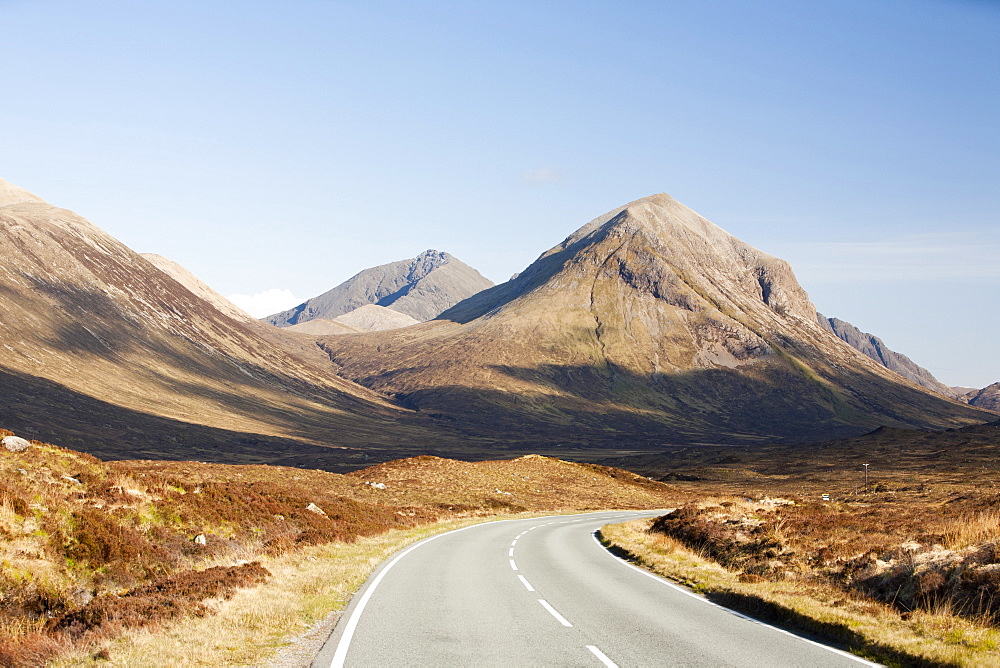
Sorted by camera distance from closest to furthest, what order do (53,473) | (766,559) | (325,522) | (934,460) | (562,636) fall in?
1. (562,636)
2. (53,473)
3. (766,559)
4. (325,522)
5. (934,460)

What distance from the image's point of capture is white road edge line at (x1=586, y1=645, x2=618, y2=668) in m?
10.8

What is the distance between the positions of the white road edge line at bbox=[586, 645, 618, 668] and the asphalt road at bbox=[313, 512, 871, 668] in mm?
17

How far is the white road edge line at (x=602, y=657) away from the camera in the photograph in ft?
35.4

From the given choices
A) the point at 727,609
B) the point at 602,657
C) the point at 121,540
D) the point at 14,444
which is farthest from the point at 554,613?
the point at 14,444

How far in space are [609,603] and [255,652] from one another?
7.74 m

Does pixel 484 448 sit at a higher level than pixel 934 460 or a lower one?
lower

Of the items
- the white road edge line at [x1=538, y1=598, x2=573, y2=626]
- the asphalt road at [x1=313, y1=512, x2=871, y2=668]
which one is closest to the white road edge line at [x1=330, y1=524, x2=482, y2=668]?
the asphalt road at [x1=313, y1=512, x2=871, y2=668]

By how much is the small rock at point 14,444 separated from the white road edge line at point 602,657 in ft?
58.3

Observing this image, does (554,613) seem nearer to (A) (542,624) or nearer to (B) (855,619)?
(A) (542,624)

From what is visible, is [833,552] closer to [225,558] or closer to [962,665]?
[962,665]

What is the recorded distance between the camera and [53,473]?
66.4ft

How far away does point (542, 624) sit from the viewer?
13.7 meters

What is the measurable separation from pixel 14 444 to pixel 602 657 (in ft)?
62.6

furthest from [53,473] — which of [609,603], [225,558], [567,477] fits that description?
[567,477]
